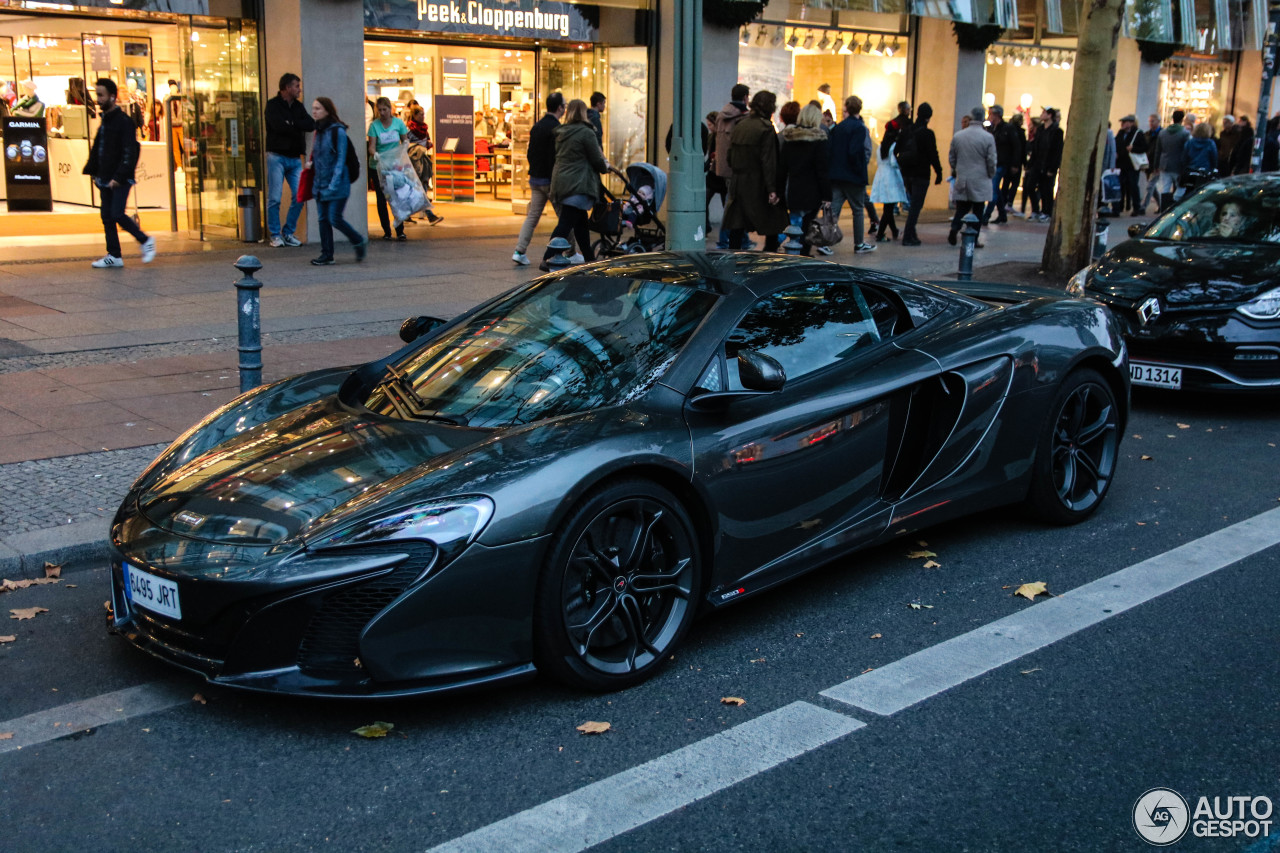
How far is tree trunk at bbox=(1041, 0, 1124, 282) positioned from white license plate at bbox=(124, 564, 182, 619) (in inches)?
468

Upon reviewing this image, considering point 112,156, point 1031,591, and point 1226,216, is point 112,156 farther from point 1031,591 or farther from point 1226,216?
point 1031,591

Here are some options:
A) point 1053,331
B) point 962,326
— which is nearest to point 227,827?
point 962,326

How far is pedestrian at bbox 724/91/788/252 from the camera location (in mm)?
14000

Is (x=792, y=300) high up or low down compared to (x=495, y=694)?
up

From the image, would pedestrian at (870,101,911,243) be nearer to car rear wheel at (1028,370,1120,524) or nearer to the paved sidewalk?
the paved sidewalk

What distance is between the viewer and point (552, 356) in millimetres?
4809

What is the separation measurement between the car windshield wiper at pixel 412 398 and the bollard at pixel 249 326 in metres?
1.81

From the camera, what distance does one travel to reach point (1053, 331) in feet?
19.4

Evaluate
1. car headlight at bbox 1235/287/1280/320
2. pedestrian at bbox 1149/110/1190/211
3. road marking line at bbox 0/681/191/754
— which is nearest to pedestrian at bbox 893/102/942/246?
pedestrian at bbox 1149/110/1190/211

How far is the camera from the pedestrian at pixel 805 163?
586 inches

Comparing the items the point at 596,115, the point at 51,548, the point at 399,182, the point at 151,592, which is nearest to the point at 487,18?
the point at 399,182

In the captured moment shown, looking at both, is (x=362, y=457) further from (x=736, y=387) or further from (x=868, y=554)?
(x=868, y=554)

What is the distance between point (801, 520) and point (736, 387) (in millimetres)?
546

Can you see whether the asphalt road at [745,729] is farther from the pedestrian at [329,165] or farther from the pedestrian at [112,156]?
the pedestrian at [329,165]
